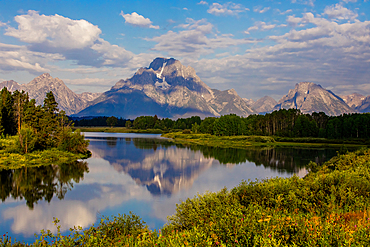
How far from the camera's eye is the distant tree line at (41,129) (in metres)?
44.1

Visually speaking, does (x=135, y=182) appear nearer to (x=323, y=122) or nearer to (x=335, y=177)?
(x=335, y=177)

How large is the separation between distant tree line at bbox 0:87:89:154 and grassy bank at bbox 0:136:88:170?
1547mm

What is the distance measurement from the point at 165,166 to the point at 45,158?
19813 mm

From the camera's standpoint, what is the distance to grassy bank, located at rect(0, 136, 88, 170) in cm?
3871

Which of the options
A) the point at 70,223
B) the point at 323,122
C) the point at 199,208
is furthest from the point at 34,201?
the point at 323,122

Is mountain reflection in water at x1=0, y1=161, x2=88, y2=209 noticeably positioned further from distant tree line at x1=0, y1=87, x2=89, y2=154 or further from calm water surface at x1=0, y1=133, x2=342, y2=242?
distant tree line at x1=0, y1=87, x2=89, y2=154

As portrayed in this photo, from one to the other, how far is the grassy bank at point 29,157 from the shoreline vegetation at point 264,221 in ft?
99.2

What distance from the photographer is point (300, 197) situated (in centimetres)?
1305

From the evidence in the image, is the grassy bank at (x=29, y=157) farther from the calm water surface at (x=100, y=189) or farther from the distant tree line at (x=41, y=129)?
the calm water surface at (x=100, y=189)

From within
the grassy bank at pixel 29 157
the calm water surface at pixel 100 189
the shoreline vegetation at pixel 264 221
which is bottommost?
the calm water surface at pixel 100 189

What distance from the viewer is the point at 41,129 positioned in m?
55.3

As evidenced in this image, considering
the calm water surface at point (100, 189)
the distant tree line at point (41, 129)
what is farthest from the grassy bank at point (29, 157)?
the calm water surface at point (100, 189)

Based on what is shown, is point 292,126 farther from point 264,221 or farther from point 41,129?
point 264,221

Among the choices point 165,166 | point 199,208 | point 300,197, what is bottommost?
point 165,166
